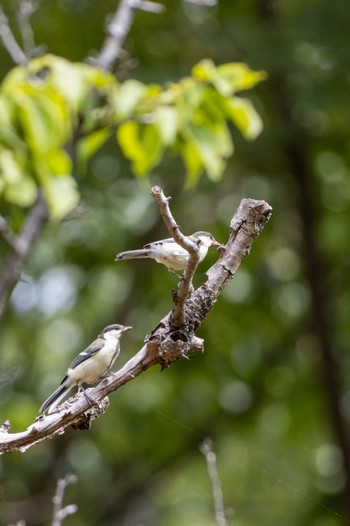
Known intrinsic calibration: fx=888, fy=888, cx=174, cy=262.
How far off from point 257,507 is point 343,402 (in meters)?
2.01

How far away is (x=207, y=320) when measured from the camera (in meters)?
8.27

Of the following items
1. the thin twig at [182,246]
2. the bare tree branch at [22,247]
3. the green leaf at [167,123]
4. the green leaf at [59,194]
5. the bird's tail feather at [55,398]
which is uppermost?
the thin twig at [182,246]

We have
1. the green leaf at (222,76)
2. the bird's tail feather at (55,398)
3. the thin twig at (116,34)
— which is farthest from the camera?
the thin twig at (116,34)

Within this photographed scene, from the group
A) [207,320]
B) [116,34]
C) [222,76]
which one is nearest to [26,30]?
[116,34]

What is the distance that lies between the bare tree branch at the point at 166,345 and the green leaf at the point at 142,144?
6.40 feet

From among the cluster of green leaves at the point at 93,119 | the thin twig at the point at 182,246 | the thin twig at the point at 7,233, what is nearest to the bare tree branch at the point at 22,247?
the thin twig at the point at 7,233

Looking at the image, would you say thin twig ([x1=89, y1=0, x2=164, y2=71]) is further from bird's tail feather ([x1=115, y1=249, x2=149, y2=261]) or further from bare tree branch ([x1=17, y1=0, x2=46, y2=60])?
bird's tail feather ([x1=115, y1=249, x2=149, y2=261])

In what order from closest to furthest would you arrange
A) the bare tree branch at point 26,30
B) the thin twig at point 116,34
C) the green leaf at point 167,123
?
the green leaf at point 167,123
the bare tree branch at point 26,30
the thin twig at point 116,34

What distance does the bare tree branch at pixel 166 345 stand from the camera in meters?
2.17

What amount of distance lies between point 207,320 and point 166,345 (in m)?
6.12

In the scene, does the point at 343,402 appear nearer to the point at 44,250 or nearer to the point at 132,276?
the point at 132,276

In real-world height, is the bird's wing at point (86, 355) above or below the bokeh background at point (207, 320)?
above

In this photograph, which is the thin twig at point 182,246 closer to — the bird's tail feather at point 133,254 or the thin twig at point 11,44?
the bird's tail feather at point 133,254

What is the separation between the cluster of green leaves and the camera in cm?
371
